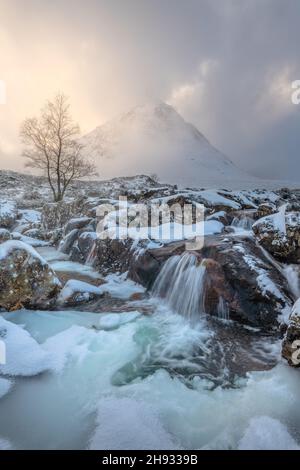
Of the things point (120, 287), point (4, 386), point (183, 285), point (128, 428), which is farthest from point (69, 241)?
point (128, 428)

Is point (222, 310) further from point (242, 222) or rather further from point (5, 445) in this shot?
point (242, 222)

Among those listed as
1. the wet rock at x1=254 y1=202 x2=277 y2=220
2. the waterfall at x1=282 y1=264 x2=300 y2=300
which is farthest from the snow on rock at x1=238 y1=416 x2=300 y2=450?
the wet rock at x1=254 y1=202 x2=277 y2=220

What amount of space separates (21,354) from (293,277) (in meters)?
6.07

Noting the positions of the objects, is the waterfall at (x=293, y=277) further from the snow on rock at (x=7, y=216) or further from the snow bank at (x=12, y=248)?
the snow on rock at (x=7, y=216)

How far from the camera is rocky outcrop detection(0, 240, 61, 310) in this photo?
6559mm

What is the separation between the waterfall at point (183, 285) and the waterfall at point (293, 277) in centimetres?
204

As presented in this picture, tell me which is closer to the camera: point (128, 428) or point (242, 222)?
point (128, 428)

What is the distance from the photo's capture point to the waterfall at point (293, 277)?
6.51 m

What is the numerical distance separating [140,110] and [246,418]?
20073 cm

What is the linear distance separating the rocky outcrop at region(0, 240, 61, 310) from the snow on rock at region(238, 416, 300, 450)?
16.5ft

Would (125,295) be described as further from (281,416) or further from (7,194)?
(7,194)

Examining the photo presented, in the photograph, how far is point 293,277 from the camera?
682cm

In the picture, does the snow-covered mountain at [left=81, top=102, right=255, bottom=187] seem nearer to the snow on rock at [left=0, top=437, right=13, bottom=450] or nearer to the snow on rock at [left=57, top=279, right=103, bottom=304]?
the snow on rock at [left=57, top=279, right=103, bottom=304]
